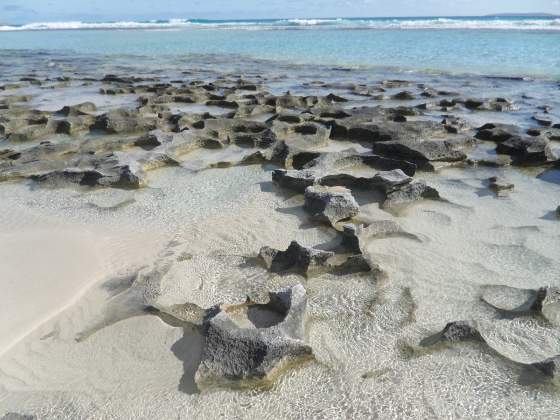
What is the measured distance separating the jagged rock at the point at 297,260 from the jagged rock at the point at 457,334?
805 millimetres

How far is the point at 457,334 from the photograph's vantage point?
226cm

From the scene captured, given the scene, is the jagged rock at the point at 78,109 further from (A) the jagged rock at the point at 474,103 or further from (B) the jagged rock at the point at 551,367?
(B) the jagged rock at the point at 551,367

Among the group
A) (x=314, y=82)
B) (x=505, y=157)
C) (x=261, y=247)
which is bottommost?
(x=314, y=82)

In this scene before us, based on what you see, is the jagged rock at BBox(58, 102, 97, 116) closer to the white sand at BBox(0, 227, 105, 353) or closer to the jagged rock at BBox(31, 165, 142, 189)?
the jagged rock at BBox(31, 165, 142, 189)

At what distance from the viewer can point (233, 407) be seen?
1919 millimetres

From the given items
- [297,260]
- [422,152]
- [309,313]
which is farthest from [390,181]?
[309,313]

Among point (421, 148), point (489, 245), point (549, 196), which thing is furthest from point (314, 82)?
point (489, 245)

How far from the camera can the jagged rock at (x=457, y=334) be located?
225 cm

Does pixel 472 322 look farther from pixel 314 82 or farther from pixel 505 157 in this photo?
pixel 314 82

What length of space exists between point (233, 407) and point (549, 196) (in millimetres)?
3422

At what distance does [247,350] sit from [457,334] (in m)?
1.01

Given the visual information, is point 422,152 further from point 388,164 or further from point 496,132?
point 496,132

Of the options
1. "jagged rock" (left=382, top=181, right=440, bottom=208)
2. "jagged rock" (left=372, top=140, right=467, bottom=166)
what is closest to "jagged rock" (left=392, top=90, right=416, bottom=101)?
"jagged rock" (left=372, top=140, right=467, bottom=166)

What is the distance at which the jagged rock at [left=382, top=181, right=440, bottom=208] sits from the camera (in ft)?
12.6
